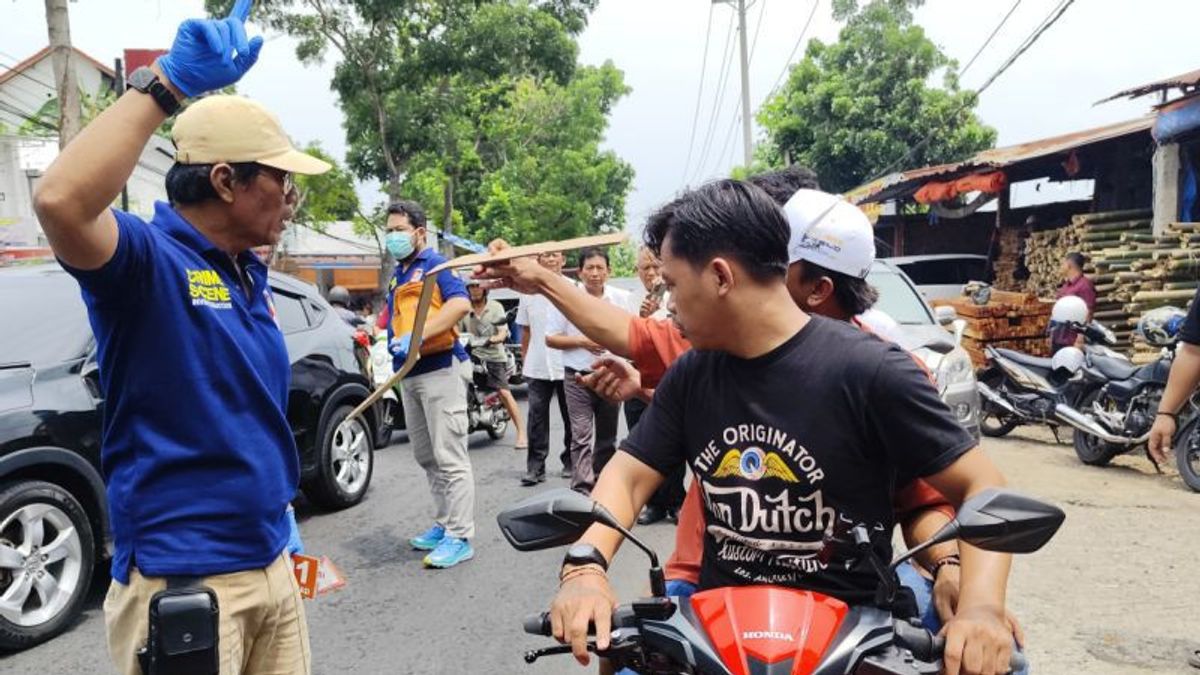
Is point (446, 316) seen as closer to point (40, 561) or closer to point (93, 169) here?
point (40, 561)

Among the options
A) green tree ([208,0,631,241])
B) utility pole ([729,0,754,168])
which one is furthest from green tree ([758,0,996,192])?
green tree ([208,0,631,241])

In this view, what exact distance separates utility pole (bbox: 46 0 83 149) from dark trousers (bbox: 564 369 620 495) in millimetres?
6905

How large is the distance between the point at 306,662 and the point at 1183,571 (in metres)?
4.80

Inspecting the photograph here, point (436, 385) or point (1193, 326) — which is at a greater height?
point (1193, 326)

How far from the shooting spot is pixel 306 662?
7.66 feet

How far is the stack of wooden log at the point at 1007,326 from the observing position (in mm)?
10867

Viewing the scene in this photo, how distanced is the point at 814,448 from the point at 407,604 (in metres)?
3.33

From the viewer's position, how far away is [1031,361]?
877 centimetres

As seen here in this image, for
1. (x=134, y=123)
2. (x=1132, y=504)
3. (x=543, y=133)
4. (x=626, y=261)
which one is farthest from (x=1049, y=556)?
(x=626, y=261)

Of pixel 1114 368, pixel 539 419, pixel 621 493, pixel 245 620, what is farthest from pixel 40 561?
pixel 1114 368

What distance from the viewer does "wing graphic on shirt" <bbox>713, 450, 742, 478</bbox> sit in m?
1.78

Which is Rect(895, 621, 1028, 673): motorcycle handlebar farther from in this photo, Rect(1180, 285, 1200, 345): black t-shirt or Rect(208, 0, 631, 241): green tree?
Rect(208, 0, 631, 241): green tree

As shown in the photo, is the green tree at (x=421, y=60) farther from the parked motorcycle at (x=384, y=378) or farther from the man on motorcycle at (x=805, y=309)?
the man on motorcycle at (x=805, y=309)

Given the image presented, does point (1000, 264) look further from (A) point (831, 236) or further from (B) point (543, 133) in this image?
(B) point (543, 133)
